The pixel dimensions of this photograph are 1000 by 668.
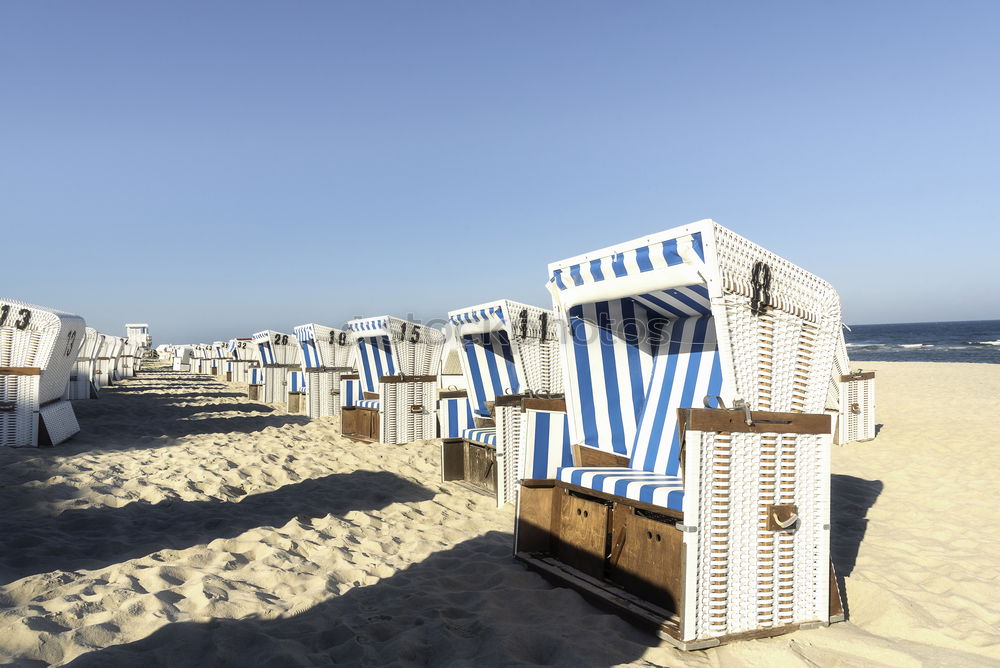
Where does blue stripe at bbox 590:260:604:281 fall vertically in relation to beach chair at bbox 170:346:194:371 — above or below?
above

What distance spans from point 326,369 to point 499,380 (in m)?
6.32

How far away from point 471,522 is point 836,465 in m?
5.05

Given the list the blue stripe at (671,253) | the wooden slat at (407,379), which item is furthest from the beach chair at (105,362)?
the blue stripe at (671,253)

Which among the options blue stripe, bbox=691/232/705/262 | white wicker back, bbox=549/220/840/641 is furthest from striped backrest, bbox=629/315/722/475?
blue stripe, bbox=691/232/705/262

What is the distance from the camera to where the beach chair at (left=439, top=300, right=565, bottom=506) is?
5.85 metres

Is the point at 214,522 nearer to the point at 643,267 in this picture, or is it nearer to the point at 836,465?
the point at 643,267

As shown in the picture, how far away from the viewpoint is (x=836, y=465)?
7.60 m

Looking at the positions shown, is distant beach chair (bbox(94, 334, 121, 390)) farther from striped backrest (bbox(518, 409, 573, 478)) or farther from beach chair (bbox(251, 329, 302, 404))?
striped backrest (bbox(518, 409, 573, 478))

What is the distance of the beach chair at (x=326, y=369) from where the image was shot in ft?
41.7

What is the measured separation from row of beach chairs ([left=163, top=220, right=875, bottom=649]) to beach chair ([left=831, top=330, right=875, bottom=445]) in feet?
18.9

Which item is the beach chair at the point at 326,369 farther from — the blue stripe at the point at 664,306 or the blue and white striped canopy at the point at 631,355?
the blue stripe at the point at 664,306

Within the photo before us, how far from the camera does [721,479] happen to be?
2.97 meters

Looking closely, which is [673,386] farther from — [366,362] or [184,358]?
[184,358]

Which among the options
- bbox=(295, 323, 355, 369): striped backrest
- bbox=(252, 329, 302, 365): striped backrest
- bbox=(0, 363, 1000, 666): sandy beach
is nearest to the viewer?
bbox=(0, 363, 1000, 666): sandy beach
